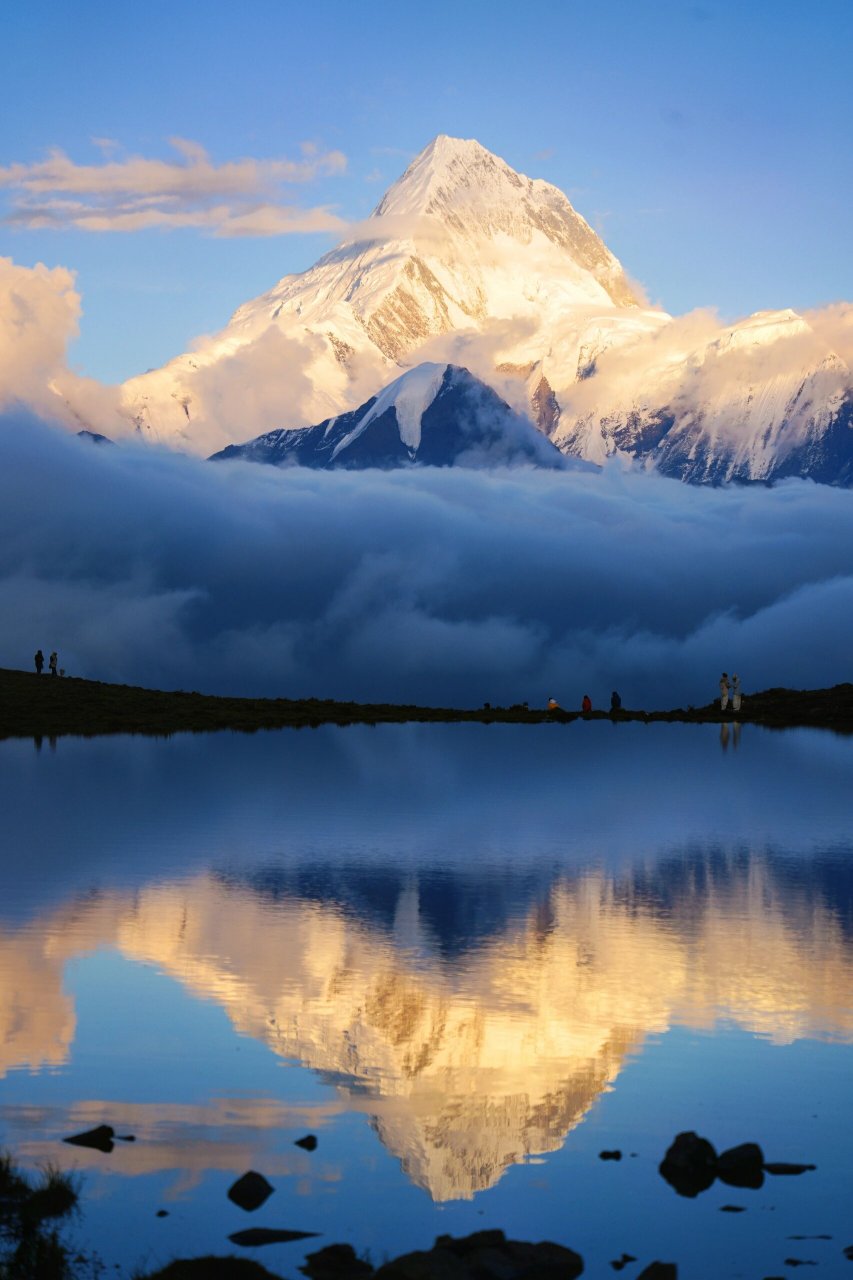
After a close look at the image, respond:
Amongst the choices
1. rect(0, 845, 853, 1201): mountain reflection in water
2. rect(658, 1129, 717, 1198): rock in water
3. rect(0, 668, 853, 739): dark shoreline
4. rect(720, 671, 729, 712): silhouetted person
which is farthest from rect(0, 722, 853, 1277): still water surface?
rect(720, 671, 729, 712): silhouetted person

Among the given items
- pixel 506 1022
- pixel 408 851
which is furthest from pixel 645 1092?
pixel 408 851

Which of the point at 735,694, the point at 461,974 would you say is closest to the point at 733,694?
the point at 735,694

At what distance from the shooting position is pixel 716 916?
1307 inches

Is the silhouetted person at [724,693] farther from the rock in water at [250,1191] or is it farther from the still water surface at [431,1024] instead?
the rock in water at [250,1191]

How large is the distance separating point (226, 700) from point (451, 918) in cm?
9894

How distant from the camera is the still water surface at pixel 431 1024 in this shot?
16.3 metres

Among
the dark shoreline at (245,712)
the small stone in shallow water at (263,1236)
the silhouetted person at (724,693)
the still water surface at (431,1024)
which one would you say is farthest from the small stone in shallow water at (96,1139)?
the silhouetted person at (724,693)

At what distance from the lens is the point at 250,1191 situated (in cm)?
1650

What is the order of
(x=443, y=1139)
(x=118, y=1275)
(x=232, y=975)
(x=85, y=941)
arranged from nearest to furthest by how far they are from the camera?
(x=118, y=1275), (x=443, y=1139), (x=232, y=975), (x=85, y=941)

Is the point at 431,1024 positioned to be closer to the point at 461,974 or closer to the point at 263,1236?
the point at 461,974

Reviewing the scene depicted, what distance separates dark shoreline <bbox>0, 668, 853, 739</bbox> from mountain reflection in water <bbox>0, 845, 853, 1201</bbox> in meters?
68.1

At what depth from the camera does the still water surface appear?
643 inches

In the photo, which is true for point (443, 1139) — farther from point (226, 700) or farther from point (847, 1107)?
point (226, 700)

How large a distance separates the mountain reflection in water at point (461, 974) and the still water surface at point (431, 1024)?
0.26 ft
